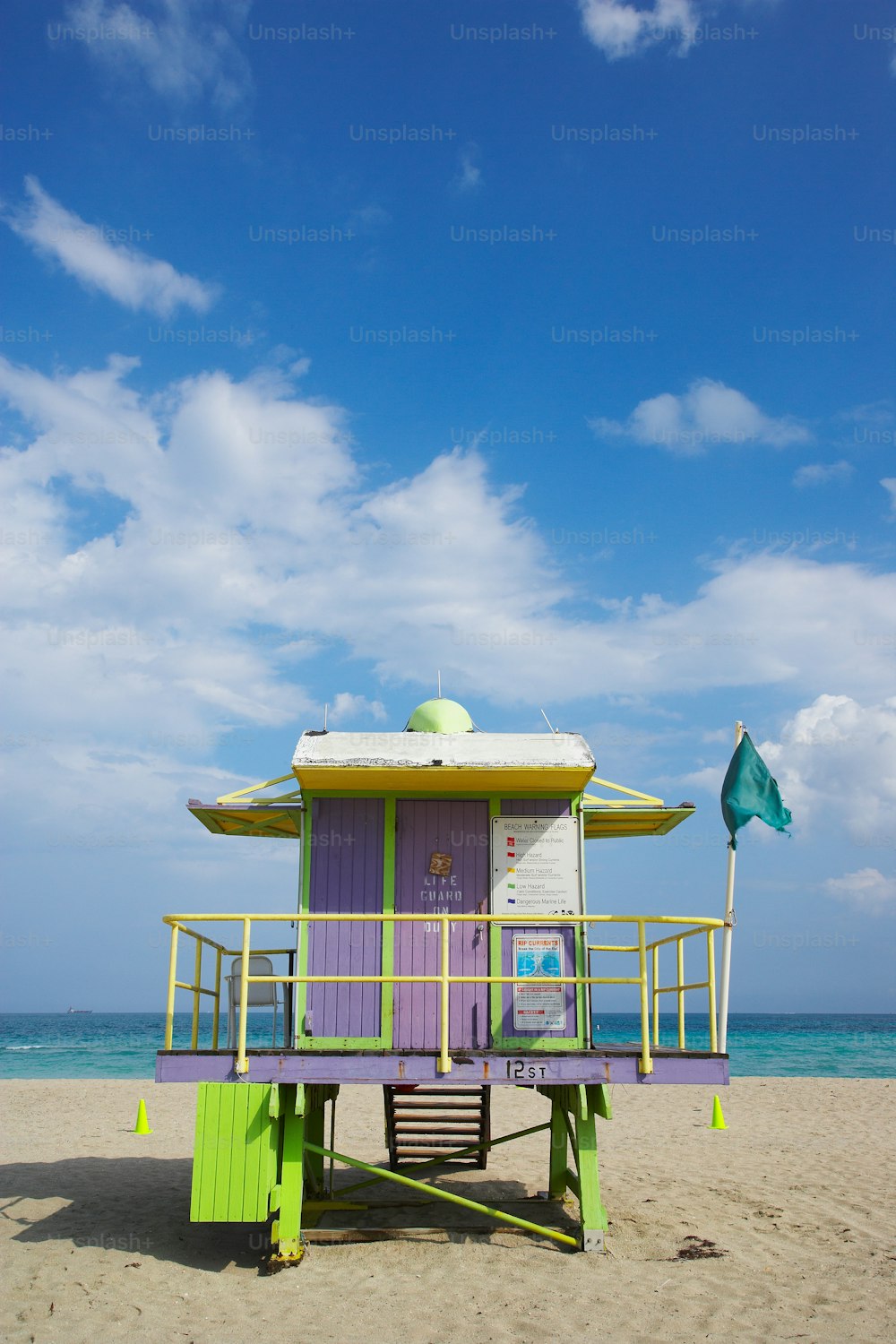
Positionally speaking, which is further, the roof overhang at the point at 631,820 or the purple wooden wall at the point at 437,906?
the roof overhang at the point at 631,820

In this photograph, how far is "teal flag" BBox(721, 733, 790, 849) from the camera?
37.1ft

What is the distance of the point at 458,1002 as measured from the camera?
10.0 meters

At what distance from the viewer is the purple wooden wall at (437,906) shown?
10.0m

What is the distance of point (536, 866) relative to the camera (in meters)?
10.4

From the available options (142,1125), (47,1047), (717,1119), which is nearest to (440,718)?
(142,1125)

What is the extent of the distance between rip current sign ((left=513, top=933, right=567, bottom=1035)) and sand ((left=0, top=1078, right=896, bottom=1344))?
2127 millimetres

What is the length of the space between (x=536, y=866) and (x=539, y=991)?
1.22m

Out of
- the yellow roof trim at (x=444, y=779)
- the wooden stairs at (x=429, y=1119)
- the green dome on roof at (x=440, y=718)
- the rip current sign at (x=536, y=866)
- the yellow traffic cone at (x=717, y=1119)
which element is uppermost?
the green dome on roof at (x=440, y=718)

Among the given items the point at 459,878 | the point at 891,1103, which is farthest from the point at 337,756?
the point at 891,1103

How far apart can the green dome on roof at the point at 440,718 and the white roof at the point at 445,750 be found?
42.5 inches

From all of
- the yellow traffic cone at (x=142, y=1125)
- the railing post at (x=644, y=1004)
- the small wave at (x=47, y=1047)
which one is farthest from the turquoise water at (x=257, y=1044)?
the railing post at (x=644, y=1004)

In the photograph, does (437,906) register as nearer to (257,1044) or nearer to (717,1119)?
(717,1119)

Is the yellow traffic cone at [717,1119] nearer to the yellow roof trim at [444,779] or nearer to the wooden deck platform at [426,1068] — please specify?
the wooden deck platform at [426,1068]

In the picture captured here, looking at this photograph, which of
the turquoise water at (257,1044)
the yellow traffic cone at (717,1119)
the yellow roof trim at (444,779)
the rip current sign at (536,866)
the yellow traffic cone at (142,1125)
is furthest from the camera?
the turquoise water at (257,1044)
